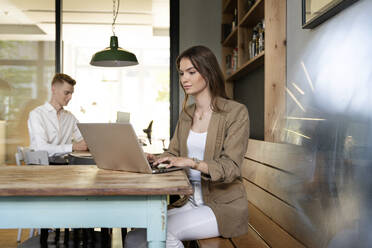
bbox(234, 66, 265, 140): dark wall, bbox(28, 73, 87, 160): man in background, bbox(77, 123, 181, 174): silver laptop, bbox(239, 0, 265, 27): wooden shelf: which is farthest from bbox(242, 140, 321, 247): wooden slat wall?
bbox(28, 73, 87, 160): man in background

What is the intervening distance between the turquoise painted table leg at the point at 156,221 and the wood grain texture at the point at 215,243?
383 mm

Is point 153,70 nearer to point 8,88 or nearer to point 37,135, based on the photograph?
point 8,88

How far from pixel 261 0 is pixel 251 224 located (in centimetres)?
169

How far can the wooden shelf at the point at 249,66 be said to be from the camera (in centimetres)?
294

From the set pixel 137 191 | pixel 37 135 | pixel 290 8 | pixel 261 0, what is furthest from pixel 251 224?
pixel 37 135

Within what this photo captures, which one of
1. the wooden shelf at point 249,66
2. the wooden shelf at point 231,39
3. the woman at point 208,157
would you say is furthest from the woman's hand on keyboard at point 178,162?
the wooden shelf at point 231,39

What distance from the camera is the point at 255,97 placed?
3.58m

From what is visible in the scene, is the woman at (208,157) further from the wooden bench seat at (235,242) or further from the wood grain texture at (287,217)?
the wood grain texture at (287,217)

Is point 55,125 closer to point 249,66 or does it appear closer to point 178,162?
point 249,66

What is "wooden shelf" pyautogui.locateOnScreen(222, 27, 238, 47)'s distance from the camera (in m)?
4.09

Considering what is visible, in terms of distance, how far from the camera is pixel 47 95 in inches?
194

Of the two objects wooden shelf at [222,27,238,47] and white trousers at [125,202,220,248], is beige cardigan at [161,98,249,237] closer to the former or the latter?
white trousers at [125,202,220,248]

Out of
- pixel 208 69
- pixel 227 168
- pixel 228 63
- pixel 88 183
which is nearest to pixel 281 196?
pixel 227 168

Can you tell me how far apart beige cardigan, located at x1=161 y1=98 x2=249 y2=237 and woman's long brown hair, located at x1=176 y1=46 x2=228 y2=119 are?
0.05m
